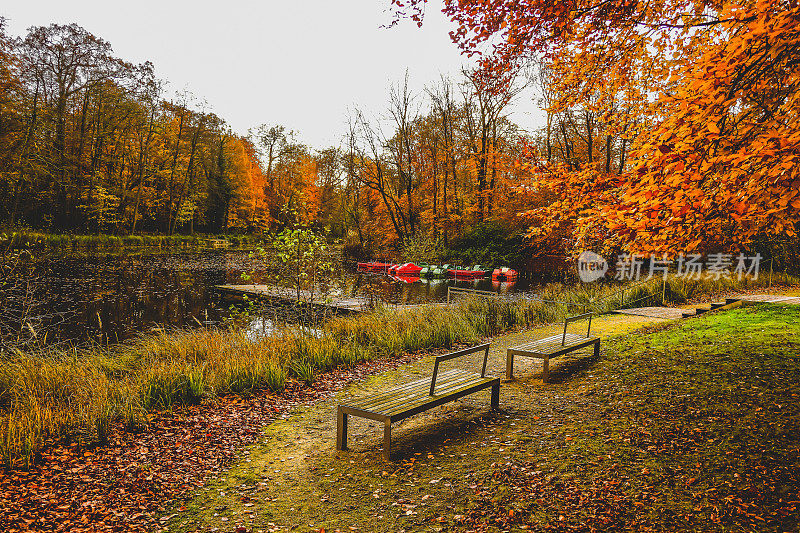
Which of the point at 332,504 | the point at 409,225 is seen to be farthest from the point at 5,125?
the point at 332,504

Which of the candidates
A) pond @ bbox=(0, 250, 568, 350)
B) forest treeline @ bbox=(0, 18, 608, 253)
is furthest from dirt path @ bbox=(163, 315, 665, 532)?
forest treeline @ bbox=(0, 18, 608, 253)

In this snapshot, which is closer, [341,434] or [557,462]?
[557,462]

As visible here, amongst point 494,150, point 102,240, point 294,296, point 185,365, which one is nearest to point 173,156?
point 102,240

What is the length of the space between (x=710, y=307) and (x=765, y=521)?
1038 cm

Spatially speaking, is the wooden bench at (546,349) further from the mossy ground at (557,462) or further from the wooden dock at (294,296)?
the wooden dock at (294,296)

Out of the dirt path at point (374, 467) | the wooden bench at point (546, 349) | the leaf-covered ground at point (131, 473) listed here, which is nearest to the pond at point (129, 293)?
the leaf-covered ground at point (131, 473)

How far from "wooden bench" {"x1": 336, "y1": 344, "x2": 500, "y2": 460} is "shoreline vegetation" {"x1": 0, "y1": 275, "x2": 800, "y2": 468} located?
232cm

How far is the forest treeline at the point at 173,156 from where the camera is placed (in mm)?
26062

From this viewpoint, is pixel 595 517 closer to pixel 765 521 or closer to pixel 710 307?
pixel 765 521

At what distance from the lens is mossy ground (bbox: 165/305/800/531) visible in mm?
3098

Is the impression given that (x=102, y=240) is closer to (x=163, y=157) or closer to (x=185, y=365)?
(x=163, y=157)

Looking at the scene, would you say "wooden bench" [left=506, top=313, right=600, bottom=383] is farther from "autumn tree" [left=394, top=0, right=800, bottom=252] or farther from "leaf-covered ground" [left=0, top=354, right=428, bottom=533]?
"leaf-covered ground" [left=0, top=354, right=428, bottom=533]

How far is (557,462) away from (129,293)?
16.8 metres

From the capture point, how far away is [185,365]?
6.23 metres
